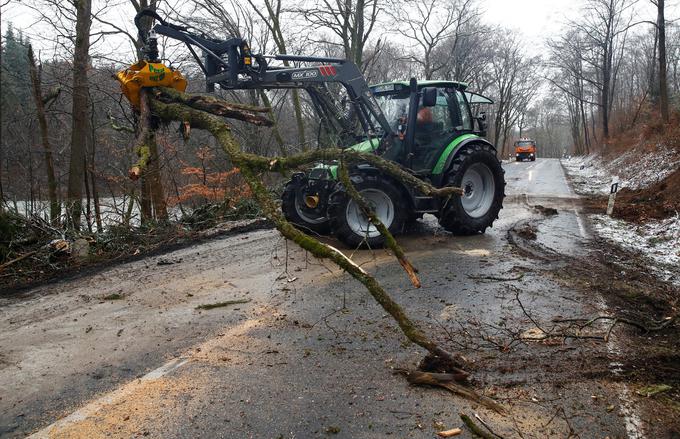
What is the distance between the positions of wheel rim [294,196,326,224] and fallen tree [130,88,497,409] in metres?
2.41

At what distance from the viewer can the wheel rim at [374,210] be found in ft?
23.5

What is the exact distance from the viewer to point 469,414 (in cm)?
305

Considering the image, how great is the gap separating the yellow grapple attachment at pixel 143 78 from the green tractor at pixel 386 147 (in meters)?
0.79

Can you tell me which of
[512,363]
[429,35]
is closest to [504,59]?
[429,35]

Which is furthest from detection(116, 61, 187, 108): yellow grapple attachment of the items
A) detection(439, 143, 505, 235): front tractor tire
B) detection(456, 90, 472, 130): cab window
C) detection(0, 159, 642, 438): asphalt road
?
detection(456, 90, 472, 130): cab window

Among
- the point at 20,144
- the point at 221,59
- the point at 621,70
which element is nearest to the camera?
the point at 221,59

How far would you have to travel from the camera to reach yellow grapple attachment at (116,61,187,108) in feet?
17.8

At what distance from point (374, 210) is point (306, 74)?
2.33m

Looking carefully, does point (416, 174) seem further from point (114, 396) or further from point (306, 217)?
point (114, 396)

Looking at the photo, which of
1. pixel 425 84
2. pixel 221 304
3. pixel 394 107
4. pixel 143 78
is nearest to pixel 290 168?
pixel 221 304

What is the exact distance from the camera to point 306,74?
684cm

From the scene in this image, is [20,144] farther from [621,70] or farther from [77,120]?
[621,70]

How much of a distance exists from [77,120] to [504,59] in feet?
130

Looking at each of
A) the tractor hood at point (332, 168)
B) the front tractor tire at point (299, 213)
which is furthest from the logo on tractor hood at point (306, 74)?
the front tractor tire at point (299, 213)
